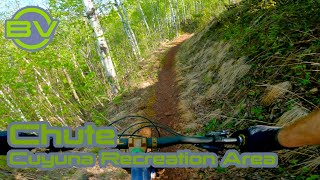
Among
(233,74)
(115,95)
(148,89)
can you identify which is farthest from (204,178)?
(115,95)

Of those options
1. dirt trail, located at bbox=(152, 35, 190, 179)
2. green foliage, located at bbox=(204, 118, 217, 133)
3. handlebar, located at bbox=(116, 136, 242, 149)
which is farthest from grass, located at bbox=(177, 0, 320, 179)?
handlebar, located at bbox=(116, 136, 242, 149)

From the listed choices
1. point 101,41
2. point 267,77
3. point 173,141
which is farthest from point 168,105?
point 173,141

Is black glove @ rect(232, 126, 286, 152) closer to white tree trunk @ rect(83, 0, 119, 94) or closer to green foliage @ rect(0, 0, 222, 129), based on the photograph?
green foliage @ rect(0, 0, 222, 129)

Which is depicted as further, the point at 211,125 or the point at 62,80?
the point at 62,80

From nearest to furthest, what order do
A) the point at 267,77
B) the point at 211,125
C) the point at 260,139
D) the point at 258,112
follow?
the point at 260,139, the point at 258,112, the point at 267,77, the point at 211,125

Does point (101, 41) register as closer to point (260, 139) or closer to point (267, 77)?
point (267, 77)

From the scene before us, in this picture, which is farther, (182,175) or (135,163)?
(182,175)

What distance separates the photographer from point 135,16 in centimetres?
3769

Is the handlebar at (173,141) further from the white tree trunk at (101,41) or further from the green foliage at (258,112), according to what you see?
the white tree trunk at (101,41)

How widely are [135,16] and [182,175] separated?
1403 inches

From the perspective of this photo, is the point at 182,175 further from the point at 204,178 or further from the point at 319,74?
the point at 319,74

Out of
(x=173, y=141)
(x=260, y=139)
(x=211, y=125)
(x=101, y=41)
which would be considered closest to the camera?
(x=260, y=139)

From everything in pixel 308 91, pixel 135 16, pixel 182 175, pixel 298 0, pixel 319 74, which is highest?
pixel 135 16

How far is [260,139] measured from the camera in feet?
6.46
